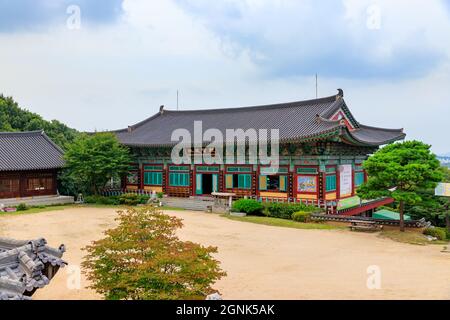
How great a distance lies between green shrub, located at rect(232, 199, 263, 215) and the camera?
32.1m

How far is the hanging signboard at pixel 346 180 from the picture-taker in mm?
34362

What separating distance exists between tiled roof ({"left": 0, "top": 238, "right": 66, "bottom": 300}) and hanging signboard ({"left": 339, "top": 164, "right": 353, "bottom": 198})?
27.9m

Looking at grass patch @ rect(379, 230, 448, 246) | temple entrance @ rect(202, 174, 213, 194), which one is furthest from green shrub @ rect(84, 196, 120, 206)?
grass patch @ rect(379, 230, 448, 246)

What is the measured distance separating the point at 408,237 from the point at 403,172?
12.0 feet

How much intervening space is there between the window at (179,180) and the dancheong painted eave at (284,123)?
3.36 m

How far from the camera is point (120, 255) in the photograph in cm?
1030

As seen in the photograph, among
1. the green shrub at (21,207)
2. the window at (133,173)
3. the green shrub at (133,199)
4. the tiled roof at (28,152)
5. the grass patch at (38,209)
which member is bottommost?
the grass patch at (38,209)

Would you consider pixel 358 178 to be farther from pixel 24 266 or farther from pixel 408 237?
pixel 24 266

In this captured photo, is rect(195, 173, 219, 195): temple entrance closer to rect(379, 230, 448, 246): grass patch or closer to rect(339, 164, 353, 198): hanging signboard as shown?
rect(339, 164, 353, 198): hanging signboard

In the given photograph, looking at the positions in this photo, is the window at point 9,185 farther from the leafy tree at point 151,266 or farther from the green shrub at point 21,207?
the leafy tree at point 151,266

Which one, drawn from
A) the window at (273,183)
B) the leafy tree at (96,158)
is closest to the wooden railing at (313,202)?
the window at (273,183)

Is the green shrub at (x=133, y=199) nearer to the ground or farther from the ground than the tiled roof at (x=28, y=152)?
nearer to the ground
